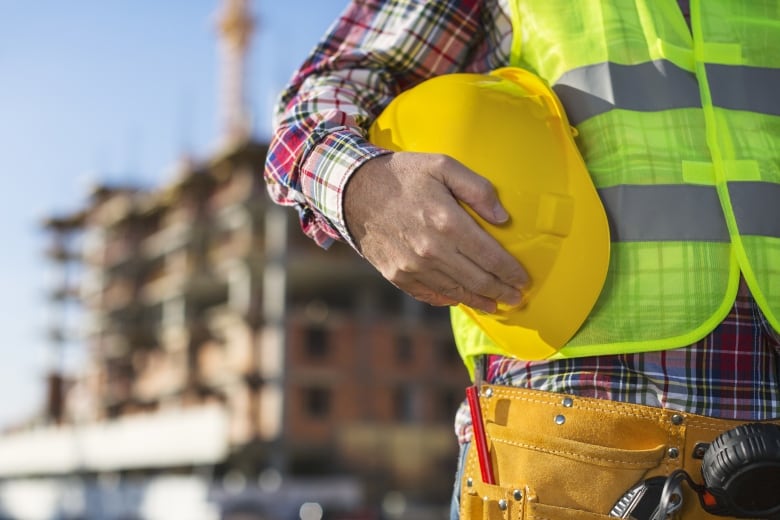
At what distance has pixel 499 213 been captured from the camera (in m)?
1.30

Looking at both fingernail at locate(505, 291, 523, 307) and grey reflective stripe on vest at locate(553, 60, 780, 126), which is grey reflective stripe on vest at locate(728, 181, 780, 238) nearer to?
grey reflective stripe on vest at locate(553, 60, 780, 126)

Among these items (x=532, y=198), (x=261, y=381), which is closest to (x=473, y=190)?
(x=532, y=198)

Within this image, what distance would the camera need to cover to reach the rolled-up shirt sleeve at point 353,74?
152 cm

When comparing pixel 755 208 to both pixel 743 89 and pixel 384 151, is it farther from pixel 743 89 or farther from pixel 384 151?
pixel 384 151

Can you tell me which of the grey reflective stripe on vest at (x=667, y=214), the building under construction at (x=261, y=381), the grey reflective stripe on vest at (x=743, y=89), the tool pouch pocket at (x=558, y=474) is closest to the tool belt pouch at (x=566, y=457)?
the tool pouch pocket at (x=558, y=474)

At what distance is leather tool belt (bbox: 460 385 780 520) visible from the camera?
4.07 ft

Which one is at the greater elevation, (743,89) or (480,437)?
(743,89)

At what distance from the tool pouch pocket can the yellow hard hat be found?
136 millimetres

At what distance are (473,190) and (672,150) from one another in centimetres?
30

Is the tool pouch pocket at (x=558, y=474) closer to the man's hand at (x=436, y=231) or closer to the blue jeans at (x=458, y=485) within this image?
the blue jeans at (x=458, y=485)

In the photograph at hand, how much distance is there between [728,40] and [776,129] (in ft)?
0.52

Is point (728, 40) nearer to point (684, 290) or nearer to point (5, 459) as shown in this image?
point (684, 290)

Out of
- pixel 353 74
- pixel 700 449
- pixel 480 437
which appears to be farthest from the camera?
pixel 353 74

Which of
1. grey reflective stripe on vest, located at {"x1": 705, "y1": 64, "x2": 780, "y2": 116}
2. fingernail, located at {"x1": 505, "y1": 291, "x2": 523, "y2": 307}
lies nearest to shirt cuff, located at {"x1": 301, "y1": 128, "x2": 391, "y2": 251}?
fingernail, located at {"x1": 505, "y1": 291, "x2": 523, "y2": 307}
